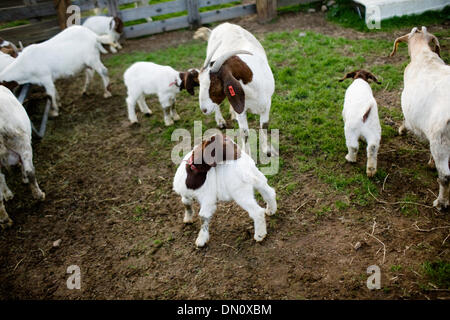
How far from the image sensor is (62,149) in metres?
6.78

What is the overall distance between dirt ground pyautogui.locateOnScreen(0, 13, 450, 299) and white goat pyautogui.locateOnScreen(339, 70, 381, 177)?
0.47 metres

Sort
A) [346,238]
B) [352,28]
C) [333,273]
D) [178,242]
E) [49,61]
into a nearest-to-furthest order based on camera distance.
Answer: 1. [333,273]
2. [346,238]
3. [178,242]
4. [49,61]
5. [352,28]

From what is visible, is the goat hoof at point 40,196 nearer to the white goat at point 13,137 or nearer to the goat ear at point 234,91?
the white goat at point 13,137

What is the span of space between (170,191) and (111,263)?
4.58 ft

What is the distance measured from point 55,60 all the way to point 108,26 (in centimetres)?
360

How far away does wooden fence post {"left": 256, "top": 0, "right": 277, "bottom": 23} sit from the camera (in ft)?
34.2

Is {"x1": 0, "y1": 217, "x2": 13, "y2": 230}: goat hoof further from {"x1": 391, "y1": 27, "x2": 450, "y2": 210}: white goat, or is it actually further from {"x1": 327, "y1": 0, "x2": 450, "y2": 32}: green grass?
{"x1": 327, "y1": 0, "x2": 450, "y2": 32}: green grass

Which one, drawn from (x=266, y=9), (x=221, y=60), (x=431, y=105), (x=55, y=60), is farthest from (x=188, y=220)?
(x=266, y=9)

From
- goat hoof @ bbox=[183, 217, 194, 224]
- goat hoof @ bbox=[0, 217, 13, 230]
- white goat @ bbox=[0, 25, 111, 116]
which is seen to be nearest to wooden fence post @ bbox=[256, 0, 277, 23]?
white goat @ bbox=[0, 25, 111, 116]

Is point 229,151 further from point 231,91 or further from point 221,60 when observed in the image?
point 221,60

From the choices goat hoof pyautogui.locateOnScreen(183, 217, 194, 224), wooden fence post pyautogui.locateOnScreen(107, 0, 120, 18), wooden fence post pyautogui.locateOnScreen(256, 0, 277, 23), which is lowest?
goat hoof pyautogui.locateOnScreen(183, 217, 194, 224)

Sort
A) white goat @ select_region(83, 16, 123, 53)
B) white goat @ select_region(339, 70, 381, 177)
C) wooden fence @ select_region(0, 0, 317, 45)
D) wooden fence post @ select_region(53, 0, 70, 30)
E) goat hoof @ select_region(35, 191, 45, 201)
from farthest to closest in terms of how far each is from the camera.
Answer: white goat @ select_region(83, 16, 123, 53)
wooden fence post @ select_region(53, 0, 70, 30)
wooden fence @ select_region(0, 0, 317, 45)
goat hoof @ select_region(35, 191, 45, 201)
white goat @ select_region(339, 70, 381, 177)
